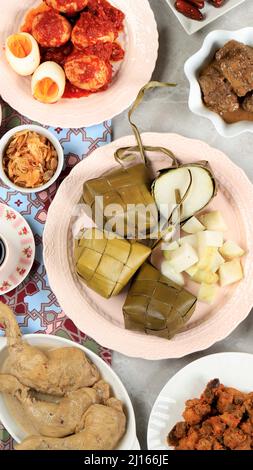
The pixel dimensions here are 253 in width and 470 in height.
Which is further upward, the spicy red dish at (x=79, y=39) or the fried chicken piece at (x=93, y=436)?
the spicy red dish at (x=79, y=39)

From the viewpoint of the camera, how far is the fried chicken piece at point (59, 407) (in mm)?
2221

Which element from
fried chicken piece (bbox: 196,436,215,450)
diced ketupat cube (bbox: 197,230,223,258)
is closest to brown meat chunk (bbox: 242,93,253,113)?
diced ketupat cube (bbox: 197,230,223,258)

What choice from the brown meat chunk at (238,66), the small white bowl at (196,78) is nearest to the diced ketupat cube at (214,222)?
the small white bowl at (196,78)

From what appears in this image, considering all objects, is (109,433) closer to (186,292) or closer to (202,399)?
(202,399)

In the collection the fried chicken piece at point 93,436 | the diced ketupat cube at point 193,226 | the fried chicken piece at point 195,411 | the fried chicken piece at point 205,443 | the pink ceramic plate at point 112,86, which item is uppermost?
the pink ceramic plate at point 112,86

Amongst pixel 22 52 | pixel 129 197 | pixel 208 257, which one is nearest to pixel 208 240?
pixel 208 257

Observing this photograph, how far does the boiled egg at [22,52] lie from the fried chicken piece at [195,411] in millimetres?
1108

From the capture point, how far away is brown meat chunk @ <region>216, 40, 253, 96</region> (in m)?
2.24

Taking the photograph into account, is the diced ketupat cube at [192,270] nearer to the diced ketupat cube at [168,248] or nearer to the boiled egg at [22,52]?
the diced ketupat cube at [168,248]

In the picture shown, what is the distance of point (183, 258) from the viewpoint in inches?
87.0

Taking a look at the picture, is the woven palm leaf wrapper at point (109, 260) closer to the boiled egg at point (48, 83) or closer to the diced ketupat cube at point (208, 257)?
the diced ketupat cube at point (208, 257)

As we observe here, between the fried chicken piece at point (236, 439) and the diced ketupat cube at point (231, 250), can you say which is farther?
the diced ketupat cube at point (231, 250)

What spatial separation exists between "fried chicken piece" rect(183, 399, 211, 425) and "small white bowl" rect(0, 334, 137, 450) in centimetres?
17

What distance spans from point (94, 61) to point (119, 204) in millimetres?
449
